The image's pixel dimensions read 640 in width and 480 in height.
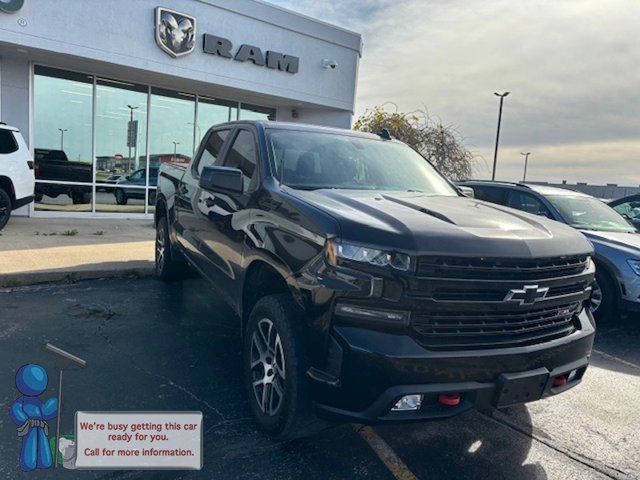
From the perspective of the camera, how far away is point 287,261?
9.11 ft

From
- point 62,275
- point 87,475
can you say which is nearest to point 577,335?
point 87,475

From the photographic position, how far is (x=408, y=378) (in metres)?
2.32

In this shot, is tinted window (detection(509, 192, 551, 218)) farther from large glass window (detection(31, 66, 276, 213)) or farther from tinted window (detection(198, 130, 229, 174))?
large glass window (detection(31, 66, 276, 213))

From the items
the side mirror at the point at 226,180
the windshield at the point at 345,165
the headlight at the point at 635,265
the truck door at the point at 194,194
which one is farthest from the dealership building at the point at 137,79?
the headlight at the point at 635,265

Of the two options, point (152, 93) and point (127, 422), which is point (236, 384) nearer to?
point (127, 422)

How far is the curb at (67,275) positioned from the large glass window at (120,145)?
20.9 ft

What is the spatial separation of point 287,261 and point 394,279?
2.26 ft

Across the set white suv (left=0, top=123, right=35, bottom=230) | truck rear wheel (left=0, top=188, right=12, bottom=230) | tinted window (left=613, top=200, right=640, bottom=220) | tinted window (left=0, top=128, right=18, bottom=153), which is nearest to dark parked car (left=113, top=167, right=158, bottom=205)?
white suv (left=0, top=123, right=35, bottom=230)

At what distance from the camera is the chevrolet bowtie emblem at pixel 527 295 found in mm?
2506

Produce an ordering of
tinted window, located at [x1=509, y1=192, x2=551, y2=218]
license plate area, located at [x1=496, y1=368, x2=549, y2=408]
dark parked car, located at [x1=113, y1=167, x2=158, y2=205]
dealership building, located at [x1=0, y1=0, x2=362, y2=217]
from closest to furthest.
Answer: license plate area, located at [x1=496, y1=368, x2=549, y2=408]
tinted window, located at [x1=509, y1=192, x2=551, y2=218]
dealership building, located at [x1=0, y1=0, x2=362, y2=217]
dark parked car, located at [x1=113, y1=167, x2=158, y2=205]

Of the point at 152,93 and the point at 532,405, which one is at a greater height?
the point at 152,93

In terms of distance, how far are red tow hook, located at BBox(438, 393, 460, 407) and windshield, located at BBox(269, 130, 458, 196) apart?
1602 mm

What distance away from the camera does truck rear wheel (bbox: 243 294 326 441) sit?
2584mm

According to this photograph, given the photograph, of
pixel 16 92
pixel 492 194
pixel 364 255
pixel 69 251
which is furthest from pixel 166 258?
pixel 16 92
